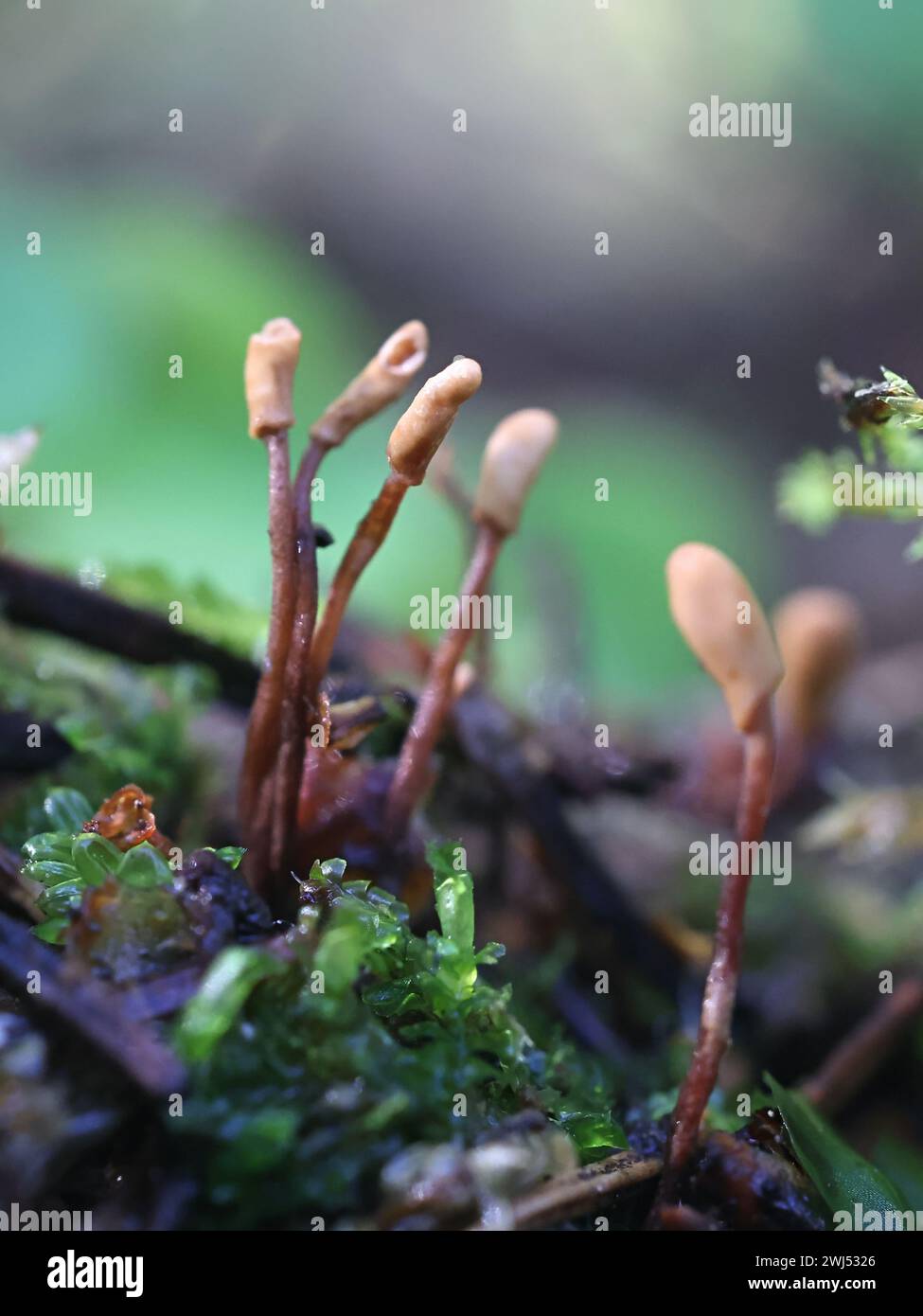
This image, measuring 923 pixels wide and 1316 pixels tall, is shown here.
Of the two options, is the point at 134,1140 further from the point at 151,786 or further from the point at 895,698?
the point at 895,698

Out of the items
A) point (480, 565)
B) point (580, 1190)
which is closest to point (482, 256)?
point (480, 565)

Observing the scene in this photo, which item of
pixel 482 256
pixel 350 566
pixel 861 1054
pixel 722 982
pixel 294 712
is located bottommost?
pixel 861 1054

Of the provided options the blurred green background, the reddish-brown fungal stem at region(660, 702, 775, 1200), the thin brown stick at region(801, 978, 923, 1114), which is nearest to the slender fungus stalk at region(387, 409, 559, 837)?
the reddish-brown fungal stem at region(660, 702, 775, 1200)

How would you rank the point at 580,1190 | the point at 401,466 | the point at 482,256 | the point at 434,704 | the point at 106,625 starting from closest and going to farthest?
the point at 580,1190 < the point at 401,466 < the point at 434,704 < the point at 106,625 < the point at 482,256

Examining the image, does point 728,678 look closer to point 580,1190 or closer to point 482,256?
point 580,1190

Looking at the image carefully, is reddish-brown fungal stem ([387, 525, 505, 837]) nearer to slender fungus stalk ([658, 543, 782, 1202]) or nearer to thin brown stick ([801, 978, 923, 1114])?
slender fungus stalk ([658, 543, 782, 1202])

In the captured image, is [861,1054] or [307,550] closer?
[307,550]
